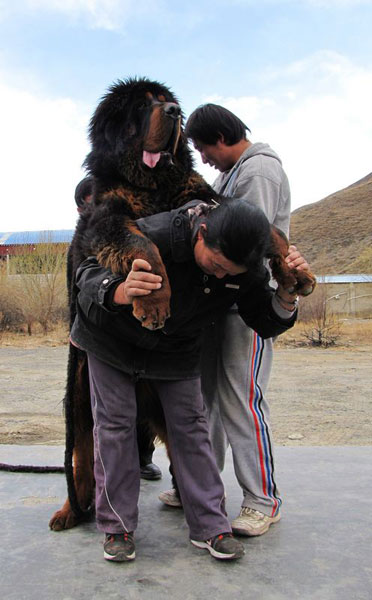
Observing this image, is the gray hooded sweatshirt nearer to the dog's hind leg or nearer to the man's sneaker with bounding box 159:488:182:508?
the dog's hind leg

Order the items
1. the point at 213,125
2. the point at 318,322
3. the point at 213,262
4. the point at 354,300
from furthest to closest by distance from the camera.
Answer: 1. the point at 354,300
2. the point at 318,322
3. the point at 213,125
4. the point at 213,262

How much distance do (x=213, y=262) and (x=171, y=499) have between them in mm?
1475

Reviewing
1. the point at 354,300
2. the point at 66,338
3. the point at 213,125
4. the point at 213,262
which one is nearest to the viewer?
the point at 213,262

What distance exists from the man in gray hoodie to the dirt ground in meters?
4.40

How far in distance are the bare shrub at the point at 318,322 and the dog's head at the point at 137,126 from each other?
52.7 ft

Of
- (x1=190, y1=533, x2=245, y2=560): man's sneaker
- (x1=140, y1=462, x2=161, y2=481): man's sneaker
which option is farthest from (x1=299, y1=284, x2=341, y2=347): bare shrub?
(x1=190, y1=533, x2=245, y2=560): man's sneaker

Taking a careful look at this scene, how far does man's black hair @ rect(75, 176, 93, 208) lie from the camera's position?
289 centimetres

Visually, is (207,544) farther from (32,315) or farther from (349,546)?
(32,315)

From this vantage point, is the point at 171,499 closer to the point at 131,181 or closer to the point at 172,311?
the point at 172,311

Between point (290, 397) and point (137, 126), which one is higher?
point (137, 126)

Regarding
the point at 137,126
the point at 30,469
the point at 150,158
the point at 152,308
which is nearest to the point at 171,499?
the point at 30,469

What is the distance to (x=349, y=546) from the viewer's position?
244 cm

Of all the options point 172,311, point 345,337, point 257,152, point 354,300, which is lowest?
point 345,337

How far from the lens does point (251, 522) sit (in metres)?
2.62
